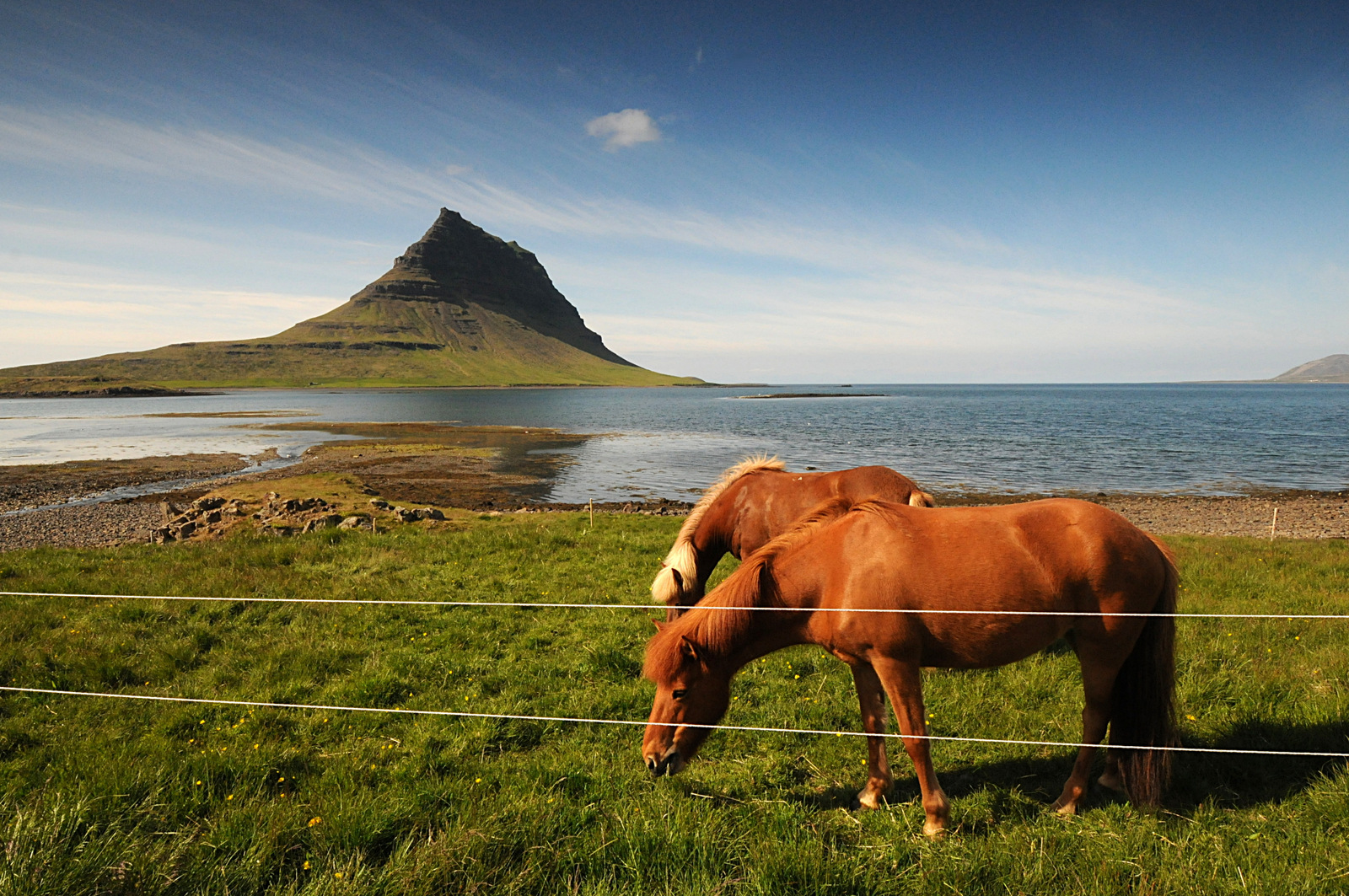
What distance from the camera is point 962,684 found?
6168 mm

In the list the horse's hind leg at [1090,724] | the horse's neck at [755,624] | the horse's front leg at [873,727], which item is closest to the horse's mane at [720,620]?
the horse's neck at [755,624]

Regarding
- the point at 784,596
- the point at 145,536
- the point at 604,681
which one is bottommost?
the point at 145,536

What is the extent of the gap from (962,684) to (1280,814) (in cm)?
238

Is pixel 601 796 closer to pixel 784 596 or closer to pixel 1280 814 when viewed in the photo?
pixel 784 596

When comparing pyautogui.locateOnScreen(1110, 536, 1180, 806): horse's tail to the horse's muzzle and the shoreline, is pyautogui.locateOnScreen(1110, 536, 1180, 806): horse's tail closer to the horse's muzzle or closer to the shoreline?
the horse's muzzle

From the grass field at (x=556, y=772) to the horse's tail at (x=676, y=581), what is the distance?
85 centimetres

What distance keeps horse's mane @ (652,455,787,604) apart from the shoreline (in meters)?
9.90

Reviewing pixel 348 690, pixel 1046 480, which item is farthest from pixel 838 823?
pixel 1046 480

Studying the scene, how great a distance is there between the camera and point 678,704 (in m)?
4.44

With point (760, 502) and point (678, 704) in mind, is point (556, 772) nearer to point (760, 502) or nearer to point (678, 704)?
point (678, 704)

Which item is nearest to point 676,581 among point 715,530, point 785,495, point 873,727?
point 715,530

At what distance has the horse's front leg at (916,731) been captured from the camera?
4.13 m

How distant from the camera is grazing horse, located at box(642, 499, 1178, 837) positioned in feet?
13.7

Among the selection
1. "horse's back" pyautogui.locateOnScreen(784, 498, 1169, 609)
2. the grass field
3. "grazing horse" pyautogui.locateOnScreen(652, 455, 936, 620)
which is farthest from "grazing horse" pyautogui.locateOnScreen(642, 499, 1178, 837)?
"grazing horse" pyautogui.locateOnScreen(652, 455, 936, 620)
